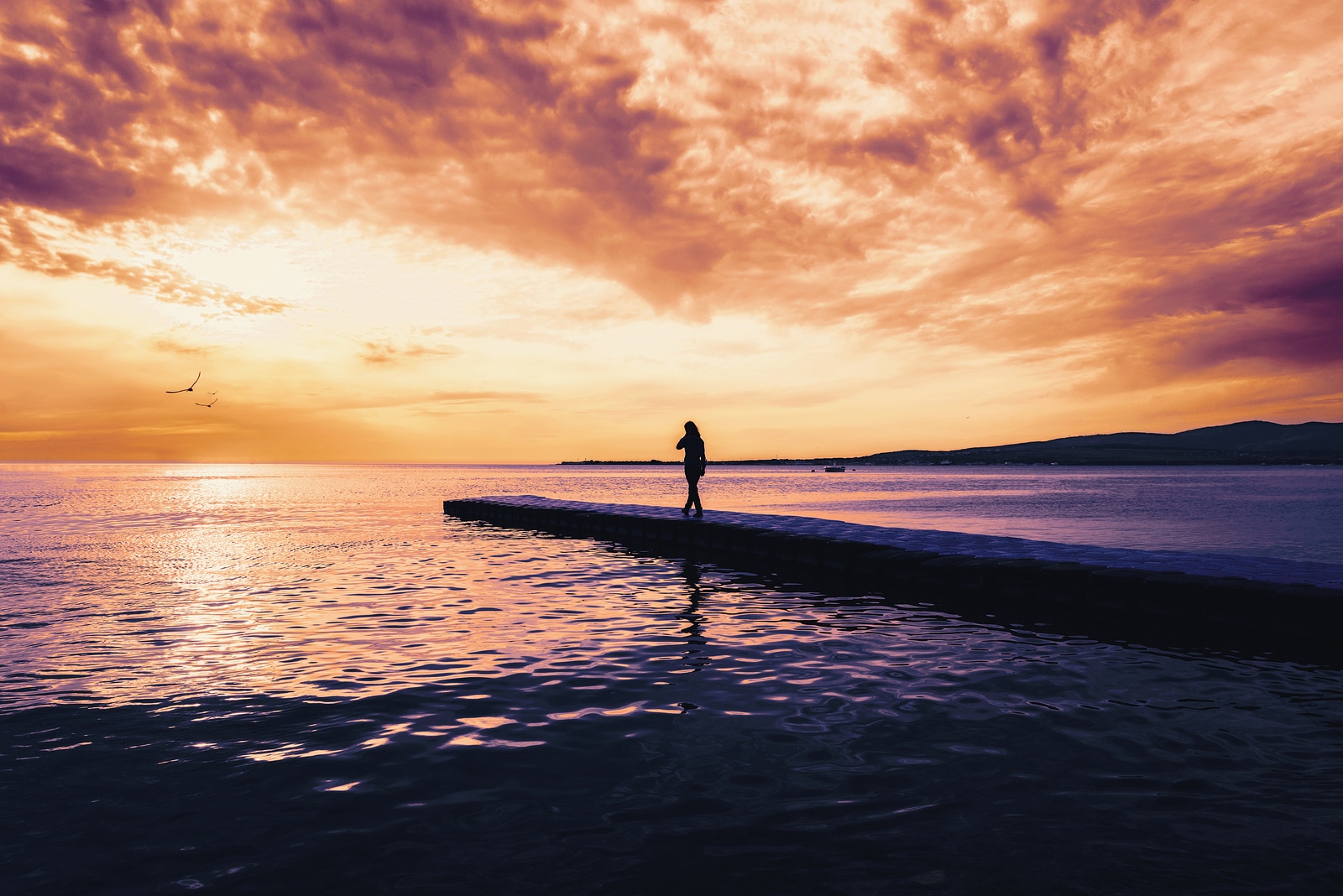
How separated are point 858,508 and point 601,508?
2160 cm

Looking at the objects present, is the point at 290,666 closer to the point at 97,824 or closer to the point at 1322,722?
the point at 97,824

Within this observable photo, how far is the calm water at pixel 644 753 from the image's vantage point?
4551 millimetres

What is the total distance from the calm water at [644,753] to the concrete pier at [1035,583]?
1251 millimetres

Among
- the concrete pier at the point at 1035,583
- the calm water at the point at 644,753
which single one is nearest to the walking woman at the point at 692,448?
the concrete pier at the point at 1035,583

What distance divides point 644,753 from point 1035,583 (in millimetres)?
9630

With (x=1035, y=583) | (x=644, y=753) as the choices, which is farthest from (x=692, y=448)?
(x=644, y=753)

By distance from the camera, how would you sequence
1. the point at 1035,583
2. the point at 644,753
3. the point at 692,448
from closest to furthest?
the point at 644,753
the point at 1035,583
the point at 692,448

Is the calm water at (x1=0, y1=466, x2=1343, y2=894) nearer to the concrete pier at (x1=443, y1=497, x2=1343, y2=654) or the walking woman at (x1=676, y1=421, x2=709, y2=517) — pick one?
the concrete pier at (x1=443, y1=497, x2=1343, y2=654)

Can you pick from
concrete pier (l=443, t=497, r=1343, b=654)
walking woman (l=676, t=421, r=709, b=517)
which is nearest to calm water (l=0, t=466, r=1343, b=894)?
concrete pier (l=443, t=497, r=1343, b=654)

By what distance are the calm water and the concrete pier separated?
1.25 m

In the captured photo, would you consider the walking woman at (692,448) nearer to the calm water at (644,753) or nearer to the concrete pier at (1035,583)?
the concrete pier at (1035,583)

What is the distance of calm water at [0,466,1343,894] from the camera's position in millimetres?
4551

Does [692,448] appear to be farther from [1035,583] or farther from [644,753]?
[644,753]

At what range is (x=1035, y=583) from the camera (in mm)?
13391
